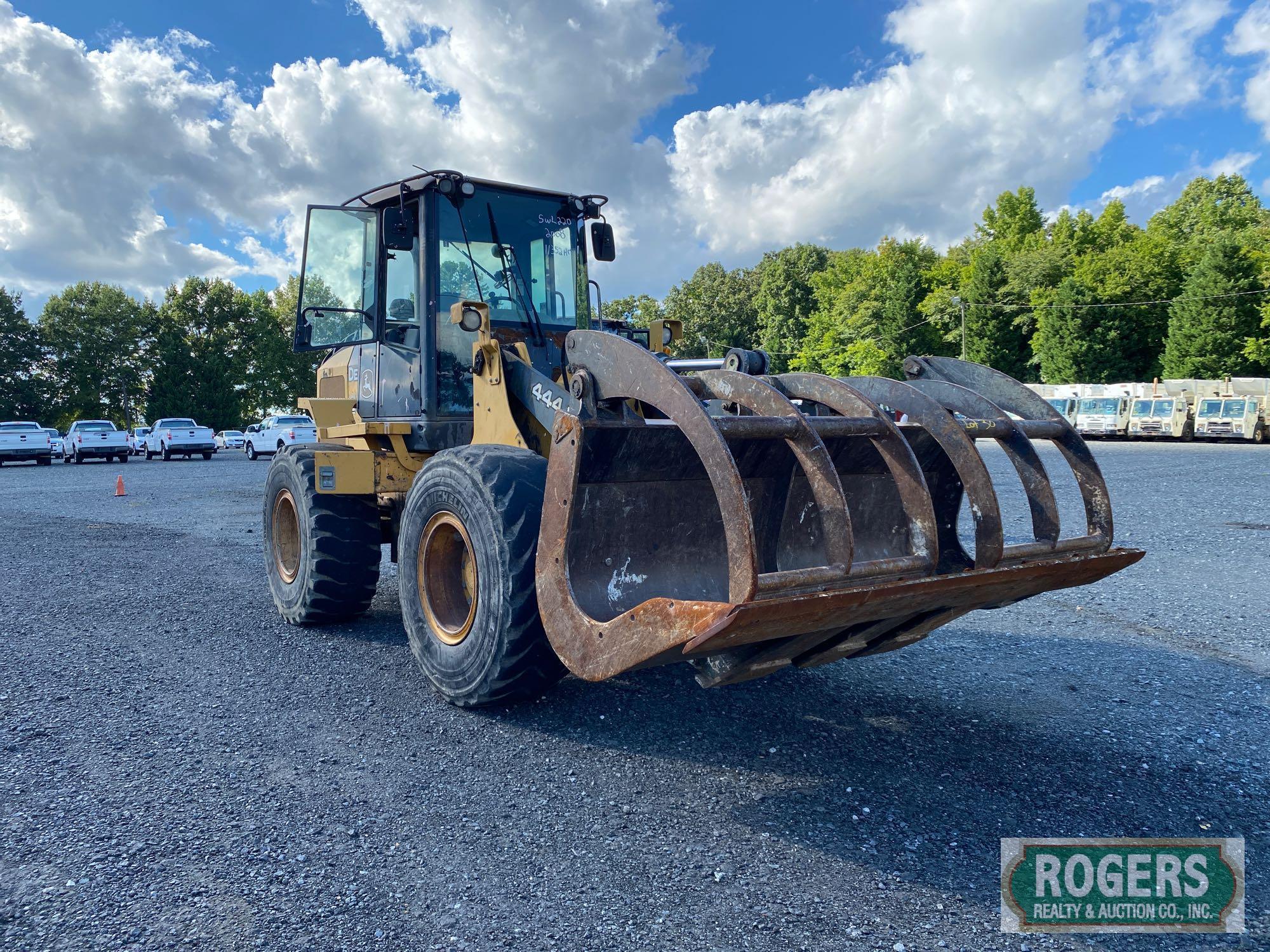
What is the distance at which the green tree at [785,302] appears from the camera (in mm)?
65875

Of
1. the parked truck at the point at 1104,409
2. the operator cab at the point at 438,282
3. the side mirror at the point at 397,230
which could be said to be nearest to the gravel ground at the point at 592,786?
the operator cab at the point at 438,282

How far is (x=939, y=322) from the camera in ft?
181

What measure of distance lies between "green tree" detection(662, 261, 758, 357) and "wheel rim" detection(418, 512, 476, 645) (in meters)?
65.2

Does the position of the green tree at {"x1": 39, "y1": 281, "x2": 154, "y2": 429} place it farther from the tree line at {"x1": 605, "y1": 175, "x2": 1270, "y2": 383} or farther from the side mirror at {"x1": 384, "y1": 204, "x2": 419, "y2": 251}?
the side mirror at {"x1": 384, "y1": 204, "x2": 419, "y2": 251}

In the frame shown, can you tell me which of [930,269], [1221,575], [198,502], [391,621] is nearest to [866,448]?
[391,621]

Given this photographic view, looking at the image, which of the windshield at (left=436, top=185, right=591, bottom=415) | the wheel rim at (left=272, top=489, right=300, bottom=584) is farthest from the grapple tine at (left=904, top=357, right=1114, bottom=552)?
the wheel rim at (left=272, top=489, right=300, bottom=584)

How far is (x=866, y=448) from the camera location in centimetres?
440

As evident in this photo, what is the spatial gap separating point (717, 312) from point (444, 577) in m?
67.0

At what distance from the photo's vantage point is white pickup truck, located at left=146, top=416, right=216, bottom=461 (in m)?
35.3

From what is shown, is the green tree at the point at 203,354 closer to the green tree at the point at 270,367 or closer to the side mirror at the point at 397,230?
the green tree at the point at 270,367

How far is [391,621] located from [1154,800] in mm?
4733

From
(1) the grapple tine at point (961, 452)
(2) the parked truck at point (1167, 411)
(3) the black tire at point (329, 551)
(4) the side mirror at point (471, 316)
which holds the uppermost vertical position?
(2) the parked truck at point (1167, 411)

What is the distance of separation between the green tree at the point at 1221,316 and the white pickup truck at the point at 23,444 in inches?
2121

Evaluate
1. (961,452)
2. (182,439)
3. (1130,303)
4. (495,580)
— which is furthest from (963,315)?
(495,580)
